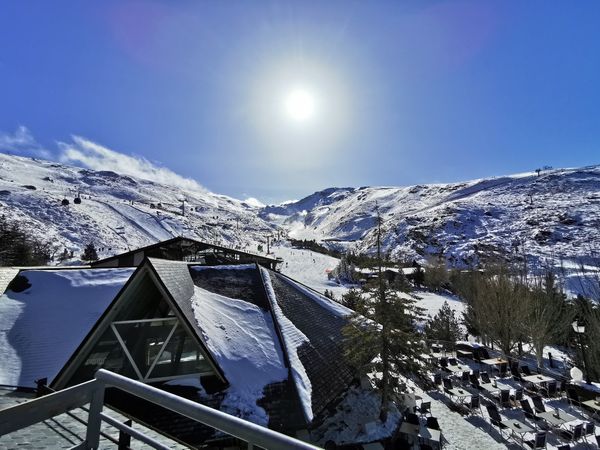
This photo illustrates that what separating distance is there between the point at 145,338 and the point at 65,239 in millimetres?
91670

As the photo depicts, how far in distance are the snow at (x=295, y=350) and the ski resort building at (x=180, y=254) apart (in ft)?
55.8

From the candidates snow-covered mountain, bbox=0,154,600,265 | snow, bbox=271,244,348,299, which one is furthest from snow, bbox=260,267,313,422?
snow-covered mountain, bbox=0,154,600,265

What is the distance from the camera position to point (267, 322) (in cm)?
1309

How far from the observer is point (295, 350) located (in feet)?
39.2

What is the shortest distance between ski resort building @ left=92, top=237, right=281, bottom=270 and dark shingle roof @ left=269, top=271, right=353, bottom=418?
14.2m

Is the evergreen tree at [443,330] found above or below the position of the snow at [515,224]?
below

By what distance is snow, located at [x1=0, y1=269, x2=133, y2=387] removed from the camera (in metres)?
10.5

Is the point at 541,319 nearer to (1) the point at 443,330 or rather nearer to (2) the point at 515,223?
(1) the point at 443,330

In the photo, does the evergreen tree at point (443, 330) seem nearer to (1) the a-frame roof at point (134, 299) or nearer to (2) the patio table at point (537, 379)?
(2) the patio table at point (537, 379)

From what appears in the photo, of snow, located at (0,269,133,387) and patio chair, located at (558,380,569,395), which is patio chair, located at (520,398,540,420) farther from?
snow, located at (0,269,133,387)

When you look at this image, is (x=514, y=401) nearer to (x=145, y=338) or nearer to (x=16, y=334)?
(x=145, y=338)

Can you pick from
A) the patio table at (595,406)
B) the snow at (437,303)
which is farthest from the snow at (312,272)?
the patio table at (595,406)

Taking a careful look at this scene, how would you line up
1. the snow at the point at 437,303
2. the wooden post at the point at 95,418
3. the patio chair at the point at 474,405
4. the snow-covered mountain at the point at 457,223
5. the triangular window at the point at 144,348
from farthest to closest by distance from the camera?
the snow-covered mountain at the point at 457,223 < the snow at the point at 437,303 < the patio chair at the point at 474,405 < the triangular window at the point at 144,348 < the wooden post at the point at 95,418

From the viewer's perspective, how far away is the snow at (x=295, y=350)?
9719 mm
